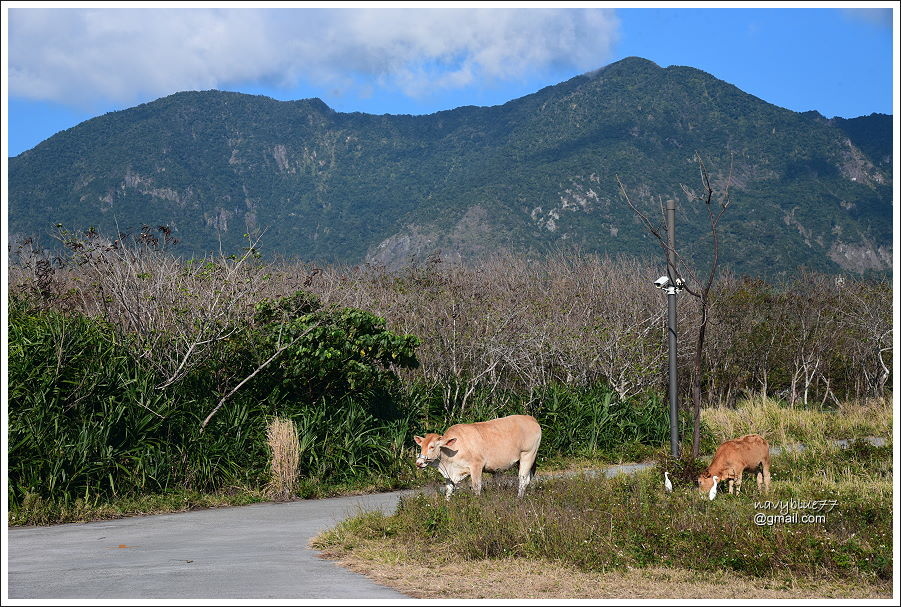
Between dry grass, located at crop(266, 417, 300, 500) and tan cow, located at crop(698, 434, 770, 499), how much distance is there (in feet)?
17.4

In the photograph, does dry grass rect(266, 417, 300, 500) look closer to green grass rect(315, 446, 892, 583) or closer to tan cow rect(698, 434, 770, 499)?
green grass rect(315, 446, 892, 583)

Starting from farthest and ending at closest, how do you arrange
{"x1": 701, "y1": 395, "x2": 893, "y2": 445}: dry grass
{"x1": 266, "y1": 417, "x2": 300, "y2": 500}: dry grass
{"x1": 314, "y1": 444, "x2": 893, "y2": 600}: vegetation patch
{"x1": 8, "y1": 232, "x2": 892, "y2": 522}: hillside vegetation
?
{"x1": 701, "y1": 395, "x2": 893, "y2": 445}: dry grass → {"x1": 266, "y1": 417, "x2": 300, "y2": 500}: dry grass → {"x1": 8, "y1": 232, "x2": 892, "y2": 522}: hillside vegetation → {"x1": 314, "y1": 444, "x2": 893, "y2": 600}: vegetation patch

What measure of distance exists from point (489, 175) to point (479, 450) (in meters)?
77.1

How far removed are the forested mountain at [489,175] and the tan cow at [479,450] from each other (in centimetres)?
4433

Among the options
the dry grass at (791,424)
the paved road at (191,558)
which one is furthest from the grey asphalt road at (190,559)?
the dry grass at (791,424)

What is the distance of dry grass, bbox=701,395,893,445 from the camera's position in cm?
1881

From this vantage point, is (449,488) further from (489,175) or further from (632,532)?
(489,175)

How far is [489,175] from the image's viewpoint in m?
86.5

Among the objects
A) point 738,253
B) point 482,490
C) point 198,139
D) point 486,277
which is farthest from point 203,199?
point 482,490

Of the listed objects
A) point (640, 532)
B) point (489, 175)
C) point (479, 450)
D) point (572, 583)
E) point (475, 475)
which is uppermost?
point (489, 175)

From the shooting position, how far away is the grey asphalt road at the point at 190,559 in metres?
7.14

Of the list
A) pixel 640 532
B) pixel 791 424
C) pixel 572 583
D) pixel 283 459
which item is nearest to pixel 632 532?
pixel 640 532

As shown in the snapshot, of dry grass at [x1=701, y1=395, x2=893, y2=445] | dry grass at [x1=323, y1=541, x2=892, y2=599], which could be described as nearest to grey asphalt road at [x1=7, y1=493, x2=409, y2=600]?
dry grass at [x1=323, y1=541, x2=892, y2=599]

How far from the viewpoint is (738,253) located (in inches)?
2315
